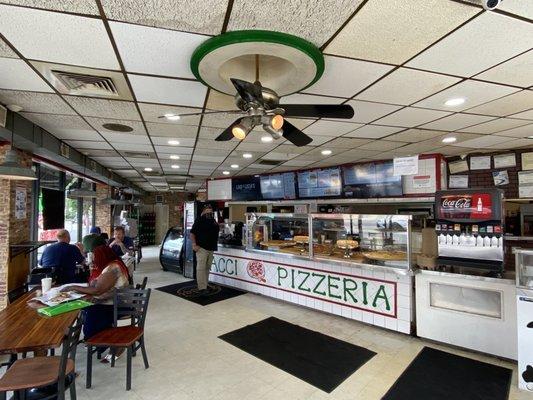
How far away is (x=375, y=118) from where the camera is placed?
152 inches

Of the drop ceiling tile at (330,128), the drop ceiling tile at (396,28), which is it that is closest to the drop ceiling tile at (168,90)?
the drop ceiling tile at (396,28)

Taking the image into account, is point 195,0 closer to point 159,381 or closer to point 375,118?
point 375,118

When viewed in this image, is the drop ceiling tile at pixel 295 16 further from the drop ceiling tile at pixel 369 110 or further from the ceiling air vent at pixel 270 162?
the ceiling air vent at pixel 270 162

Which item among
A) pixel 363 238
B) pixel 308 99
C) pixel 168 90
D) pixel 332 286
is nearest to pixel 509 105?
pixel 308 99

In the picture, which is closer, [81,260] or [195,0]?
[195,0]

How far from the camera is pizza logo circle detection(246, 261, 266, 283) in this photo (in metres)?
5.55

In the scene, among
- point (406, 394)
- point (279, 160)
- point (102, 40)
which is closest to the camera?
point (102, 40)

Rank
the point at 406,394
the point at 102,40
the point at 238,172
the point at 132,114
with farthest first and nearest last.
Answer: the point at 238,172 → the point at 132,114 → the point at 406,394 → the point at 102,40

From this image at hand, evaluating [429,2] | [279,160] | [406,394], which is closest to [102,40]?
[429,2]

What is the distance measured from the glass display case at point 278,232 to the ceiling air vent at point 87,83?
3.32 metres

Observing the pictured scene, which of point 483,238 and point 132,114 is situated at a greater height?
point 132,114

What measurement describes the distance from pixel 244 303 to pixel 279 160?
3.27 m

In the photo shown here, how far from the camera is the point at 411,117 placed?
3801 millimetres

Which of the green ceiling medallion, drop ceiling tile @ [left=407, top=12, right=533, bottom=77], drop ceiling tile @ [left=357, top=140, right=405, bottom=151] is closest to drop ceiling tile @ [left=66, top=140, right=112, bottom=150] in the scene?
the green ceiling medallion
